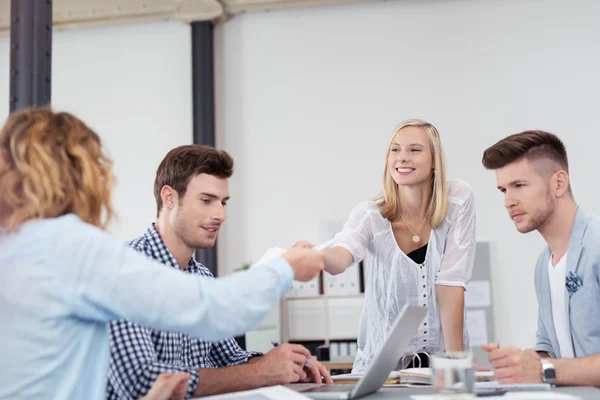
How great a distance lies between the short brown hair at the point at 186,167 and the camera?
2180 millimetres

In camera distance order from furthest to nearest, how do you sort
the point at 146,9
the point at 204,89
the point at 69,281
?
the point at 146,9, the point at 204,89, the point at 69,281

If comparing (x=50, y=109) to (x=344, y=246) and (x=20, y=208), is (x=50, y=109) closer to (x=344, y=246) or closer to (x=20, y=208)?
(x=20, y=208)

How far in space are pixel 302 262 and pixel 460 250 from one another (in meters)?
1.05

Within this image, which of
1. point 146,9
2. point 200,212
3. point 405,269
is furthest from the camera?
point 146,9

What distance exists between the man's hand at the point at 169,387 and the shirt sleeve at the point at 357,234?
103 cm

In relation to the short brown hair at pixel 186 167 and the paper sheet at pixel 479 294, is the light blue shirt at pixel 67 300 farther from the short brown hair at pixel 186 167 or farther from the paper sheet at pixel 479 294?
the paper sheet at pixel 479 294

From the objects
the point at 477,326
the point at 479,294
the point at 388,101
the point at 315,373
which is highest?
the point at 388,101

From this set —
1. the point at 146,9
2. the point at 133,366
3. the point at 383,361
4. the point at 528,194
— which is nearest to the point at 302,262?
the point at 383,361

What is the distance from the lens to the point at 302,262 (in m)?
1.40

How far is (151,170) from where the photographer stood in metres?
5.86

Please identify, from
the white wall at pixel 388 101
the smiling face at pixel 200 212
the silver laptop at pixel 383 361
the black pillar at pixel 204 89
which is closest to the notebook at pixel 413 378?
the silver laptop at pixel 383 361

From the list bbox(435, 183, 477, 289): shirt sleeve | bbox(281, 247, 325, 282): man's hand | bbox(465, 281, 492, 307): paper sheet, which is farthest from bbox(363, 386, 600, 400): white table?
bbox(465, 281, 492, 307): paper sheet

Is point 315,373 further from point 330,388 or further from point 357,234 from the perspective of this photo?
point 357,234

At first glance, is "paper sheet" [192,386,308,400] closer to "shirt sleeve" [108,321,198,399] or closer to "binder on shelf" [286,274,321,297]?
"shirt sleeve" [108,321,198,399]
